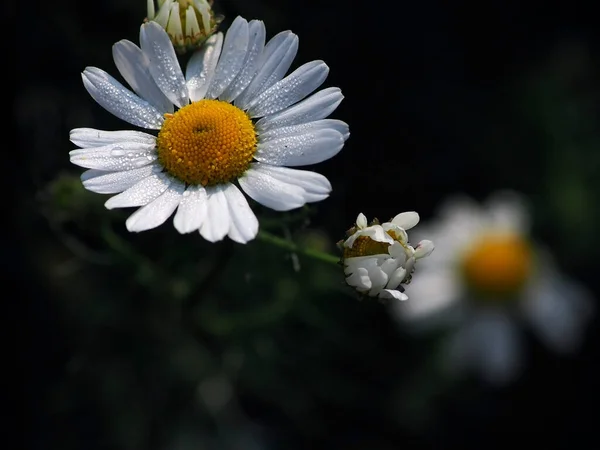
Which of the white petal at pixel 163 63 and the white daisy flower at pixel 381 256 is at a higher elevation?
the white petal at pixel 163 63

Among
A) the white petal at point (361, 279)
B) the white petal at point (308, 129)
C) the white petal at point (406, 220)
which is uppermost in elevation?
the white petal at point (308, 129)

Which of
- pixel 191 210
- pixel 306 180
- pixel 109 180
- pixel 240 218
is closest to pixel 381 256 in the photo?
pixel 306 180

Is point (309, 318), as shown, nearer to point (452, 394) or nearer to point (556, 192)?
point (452, 394)

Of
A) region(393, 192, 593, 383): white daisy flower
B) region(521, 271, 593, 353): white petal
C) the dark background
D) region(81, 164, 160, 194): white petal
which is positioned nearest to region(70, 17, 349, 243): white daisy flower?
region(81, 164, 160, 194): white petal

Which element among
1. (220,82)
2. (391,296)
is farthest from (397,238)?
(220,82)

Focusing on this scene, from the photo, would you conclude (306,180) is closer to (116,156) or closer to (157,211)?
(157,211)

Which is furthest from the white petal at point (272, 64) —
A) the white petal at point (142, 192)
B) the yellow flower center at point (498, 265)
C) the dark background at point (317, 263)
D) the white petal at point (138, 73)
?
the yellow flower center at point (498, 265)

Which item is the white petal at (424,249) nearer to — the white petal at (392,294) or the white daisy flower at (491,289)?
the white petal at (392,294)

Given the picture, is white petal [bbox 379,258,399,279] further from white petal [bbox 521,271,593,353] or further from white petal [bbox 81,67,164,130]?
white petal [bbox 521,271,593,353]

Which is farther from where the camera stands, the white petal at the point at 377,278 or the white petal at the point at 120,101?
the white petal at the point at 120,101
